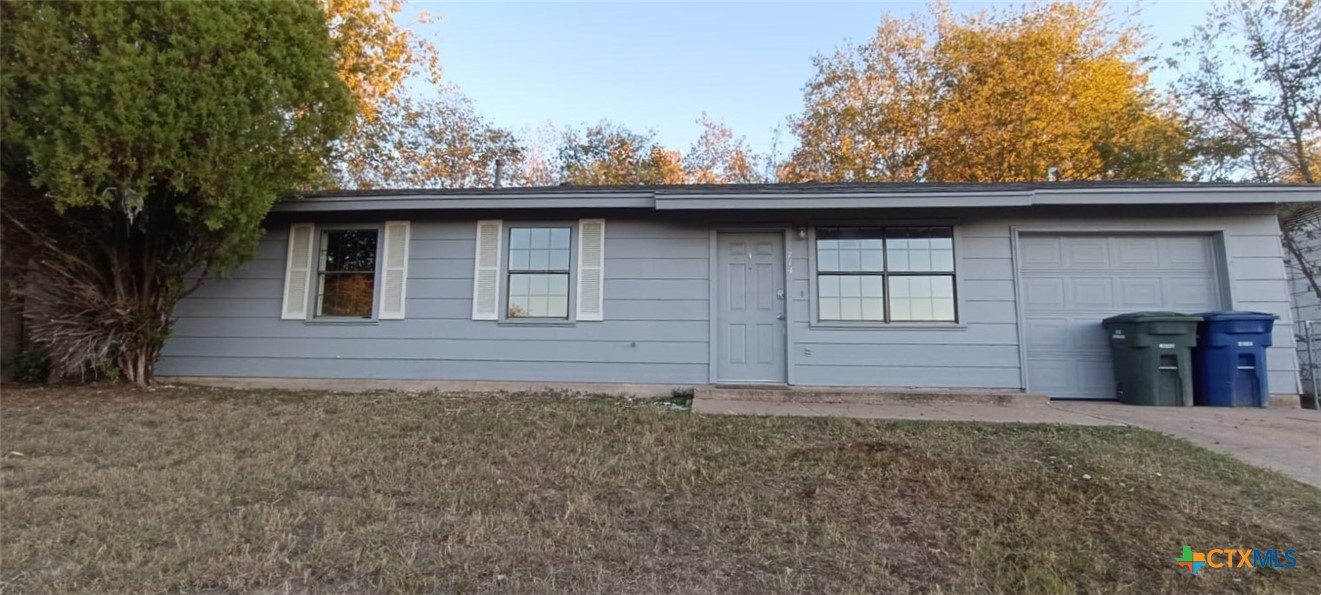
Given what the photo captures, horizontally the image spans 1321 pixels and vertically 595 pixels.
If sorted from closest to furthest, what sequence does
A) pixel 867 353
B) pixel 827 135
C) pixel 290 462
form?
pixel 290 462 → pixel 867 353 → pixel 827 135

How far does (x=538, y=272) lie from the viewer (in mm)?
7031

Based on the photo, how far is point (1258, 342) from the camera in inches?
232

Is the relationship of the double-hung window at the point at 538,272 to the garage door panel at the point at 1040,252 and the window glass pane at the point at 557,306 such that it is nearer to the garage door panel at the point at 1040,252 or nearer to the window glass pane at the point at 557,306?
the window glass pane at the point at 557,306

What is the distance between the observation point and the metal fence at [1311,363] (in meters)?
6.36

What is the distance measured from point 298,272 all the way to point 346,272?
55 cm

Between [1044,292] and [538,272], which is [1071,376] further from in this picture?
[538,272]

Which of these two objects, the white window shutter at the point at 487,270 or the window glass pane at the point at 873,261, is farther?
the white window shutter at the point at 487,270

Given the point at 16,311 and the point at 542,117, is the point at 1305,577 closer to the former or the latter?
the point at 16,311

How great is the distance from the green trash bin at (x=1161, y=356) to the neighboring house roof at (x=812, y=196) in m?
1.27

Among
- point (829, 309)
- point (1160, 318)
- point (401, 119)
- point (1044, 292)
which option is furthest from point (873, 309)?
point (401, 119)

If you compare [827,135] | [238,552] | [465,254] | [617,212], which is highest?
[827,135]

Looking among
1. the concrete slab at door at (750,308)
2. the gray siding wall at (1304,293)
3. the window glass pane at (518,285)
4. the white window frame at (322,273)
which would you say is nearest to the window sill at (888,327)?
the concrete slab at door at (750,308)

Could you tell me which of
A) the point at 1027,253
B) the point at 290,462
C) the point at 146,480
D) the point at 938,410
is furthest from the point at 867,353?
the point at 146,480

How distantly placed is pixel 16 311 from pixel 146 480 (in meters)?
6.02
